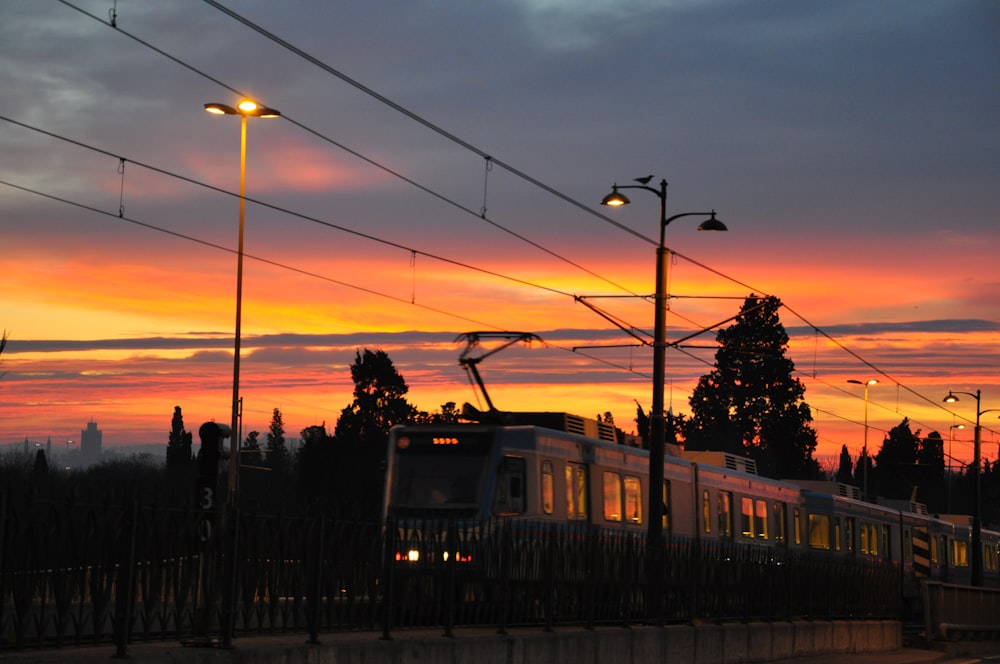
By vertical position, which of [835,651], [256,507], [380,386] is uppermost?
[380,386]

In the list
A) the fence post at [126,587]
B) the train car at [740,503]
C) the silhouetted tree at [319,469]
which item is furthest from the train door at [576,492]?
the silhouetted tree at [319,469]

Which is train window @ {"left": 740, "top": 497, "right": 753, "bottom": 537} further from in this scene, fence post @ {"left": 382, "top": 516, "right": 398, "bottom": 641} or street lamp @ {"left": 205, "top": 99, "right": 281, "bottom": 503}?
fence post @ {"left": 382, "top": 516, "right": 398, "bottom": 641}

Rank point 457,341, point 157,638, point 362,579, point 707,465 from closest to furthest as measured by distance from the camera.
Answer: point 157,638, point 362,579, point 457,341, point 707,465

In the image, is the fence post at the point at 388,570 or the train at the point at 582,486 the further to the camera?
the train at the point at 582,486

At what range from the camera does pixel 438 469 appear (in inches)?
1091

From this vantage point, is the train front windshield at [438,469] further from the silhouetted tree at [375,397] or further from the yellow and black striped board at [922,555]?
the silhouetted tree at [375,397]

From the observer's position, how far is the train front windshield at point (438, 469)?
2727 cm

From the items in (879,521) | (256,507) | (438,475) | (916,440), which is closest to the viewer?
(256,507)

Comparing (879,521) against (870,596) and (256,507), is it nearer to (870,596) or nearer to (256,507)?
(870,596)

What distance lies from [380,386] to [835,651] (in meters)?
82.3

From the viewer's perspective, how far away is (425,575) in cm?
1830

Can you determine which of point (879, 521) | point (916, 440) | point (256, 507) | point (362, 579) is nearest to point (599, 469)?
point (362, 579)

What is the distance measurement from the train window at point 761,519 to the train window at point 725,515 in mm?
2278

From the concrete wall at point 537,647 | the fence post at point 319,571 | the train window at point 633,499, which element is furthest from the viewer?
the train window at point 633,499
